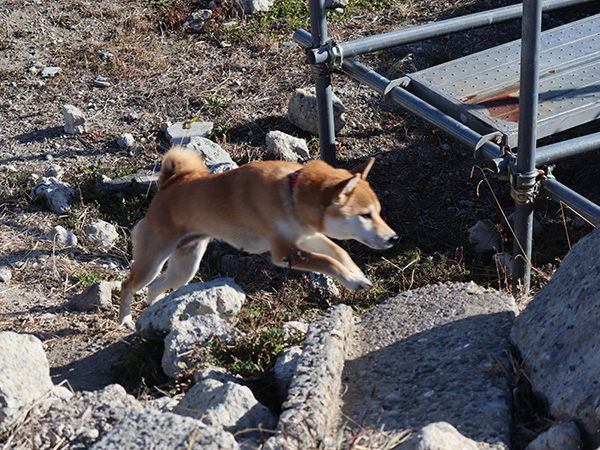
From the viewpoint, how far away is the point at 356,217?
4.05 metres

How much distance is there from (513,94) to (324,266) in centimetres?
251

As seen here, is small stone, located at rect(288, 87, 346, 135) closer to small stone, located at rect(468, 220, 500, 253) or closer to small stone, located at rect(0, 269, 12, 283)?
small stone, located at rect(468, 220, 500, 253)

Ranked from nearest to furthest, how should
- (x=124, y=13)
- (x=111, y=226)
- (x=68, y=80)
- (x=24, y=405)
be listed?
(x=24, y=405) → (x=111, y=226) → (x=68, y=80) → (x=124, y=13)

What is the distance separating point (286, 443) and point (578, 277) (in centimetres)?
158

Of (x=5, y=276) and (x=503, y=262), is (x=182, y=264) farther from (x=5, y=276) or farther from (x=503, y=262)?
(x=503, y=262)

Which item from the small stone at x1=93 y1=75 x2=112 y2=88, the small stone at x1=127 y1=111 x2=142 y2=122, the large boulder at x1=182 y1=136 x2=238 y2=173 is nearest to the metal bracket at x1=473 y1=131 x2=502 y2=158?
the large boulder at x1=182 y1=136 x2=238 y2=173

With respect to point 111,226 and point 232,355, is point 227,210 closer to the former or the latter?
point 232,355

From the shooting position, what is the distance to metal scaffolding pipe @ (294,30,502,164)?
15.7ft

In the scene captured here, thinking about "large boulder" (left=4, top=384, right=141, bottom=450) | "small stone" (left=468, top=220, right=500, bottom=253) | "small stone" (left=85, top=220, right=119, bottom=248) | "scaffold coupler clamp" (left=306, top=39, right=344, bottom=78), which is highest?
"scaffold coupler clamp" (left=306, top=39, right=344, bottom=78)

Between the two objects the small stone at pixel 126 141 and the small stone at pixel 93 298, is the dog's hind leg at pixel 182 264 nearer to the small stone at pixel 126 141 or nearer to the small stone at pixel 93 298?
the small stone at pixel 93 298

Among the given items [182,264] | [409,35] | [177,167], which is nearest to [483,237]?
[409,35]

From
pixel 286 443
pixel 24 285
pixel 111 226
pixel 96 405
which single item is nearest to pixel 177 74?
pixel 111 226

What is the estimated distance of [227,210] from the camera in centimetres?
439

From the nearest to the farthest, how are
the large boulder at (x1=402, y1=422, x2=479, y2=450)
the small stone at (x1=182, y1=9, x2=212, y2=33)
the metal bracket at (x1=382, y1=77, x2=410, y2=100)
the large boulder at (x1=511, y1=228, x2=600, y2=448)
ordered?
the large boulder at (x1=402, y1=422, x2=479, y2=450) → the large boulder at (x1=511, y1=228, x2=600, y2=448) → the metal bracket at (x1=382, y1=77, x2=410, y2=100) → the small stone at (x1=182, y1=9, x2=212, y2=33)
